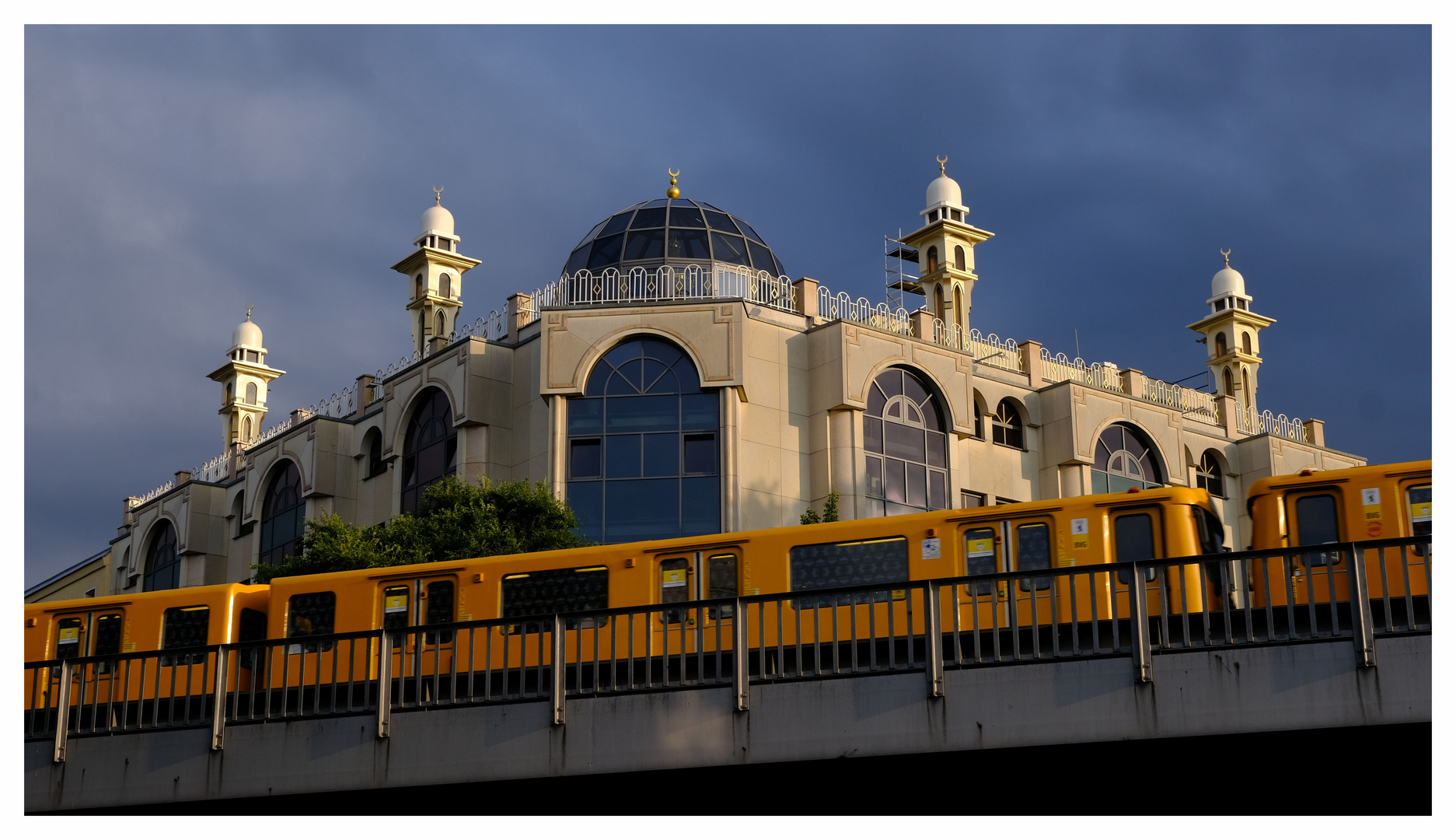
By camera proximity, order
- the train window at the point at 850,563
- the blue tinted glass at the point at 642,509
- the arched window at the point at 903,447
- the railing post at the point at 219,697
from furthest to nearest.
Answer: the arched window at the point at 903,447, the blue tinted glass at the point at 642,509, the train window at the point at 850,563, the railing post at the point at 219,697

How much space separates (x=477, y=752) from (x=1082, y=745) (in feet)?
19.9

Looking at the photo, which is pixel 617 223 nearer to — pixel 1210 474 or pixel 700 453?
pixel 700 453

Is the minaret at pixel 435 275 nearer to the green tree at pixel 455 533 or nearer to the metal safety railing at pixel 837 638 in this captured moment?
Result: the green tree at pixel 455 533

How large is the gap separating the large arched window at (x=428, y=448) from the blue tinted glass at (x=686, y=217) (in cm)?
885

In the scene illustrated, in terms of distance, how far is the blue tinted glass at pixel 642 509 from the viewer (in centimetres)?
3856

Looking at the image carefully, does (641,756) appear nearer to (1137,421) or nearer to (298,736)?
(298,736)

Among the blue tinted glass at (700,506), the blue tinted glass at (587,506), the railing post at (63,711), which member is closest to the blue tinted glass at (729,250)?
the blue tinted glass at (700,506)

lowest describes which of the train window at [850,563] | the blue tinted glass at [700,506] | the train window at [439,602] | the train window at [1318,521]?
the train window at [439,602]

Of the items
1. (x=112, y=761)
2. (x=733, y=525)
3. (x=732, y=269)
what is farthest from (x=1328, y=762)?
(x=732, y=269)


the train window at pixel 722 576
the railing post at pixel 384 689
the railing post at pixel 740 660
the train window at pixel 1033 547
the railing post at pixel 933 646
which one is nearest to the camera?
the railing post at pixel 933 646

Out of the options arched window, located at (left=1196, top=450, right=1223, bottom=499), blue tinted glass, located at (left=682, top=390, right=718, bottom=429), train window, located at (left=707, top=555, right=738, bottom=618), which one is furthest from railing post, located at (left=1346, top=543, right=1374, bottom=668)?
arched window, located at (left=1196, top=450, right=1223, bottom=499)

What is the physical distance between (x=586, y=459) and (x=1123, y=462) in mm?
17203

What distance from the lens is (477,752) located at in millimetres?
16500

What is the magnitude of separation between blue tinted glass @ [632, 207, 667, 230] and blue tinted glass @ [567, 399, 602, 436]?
8.95 metres
